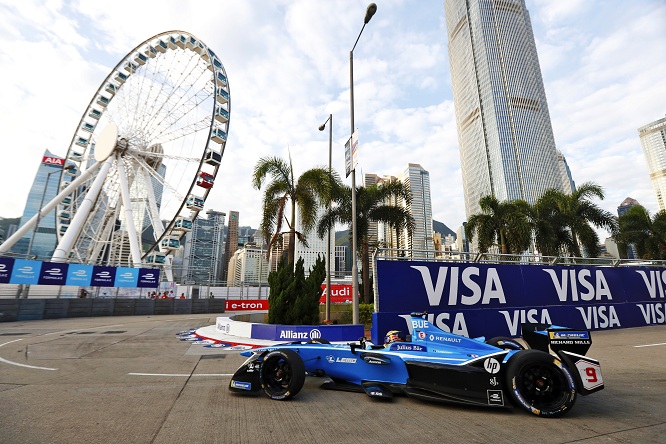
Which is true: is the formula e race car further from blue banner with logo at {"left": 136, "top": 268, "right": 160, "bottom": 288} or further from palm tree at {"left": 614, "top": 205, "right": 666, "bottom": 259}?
palm tree at {"left": 614, "top": 205, "right": 666, "bottom": 259}

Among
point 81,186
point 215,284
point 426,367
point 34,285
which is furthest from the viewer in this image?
point 81,186

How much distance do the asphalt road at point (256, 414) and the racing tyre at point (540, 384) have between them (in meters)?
0.14

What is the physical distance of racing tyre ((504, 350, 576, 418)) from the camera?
3.94 m

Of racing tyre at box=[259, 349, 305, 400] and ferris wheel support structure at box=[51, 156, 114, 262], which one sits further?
ferris wheel support structure at box=[51, 156, 114, 262]

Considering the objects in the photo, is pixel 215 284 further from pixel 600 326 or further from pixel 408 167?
pixel 408 167

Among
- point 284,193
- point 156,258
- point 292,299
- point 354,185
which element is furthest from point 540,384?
point 156,258

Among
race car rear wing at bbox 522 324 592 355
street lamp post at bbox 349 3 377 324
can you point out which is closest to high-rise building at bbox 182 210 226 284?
street lamp post at bbox 349 3 377 324

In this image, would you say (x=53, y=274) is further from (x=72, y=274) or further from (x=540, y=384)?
(x=540, y=384)

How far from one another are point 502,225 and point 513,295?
17334 millimetres

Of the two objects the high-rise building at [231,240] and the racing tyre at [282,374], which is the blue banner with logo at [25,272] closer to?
the racing tyre at [282,374]

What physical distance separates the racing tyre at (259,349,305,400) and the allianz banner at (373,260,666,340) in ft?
11.2

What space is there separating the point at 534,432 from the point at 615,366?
4.77 m

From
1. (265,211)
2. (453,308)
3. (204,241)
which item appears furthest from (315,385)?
(204,241)

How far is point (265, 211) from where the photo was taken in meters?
15.7
